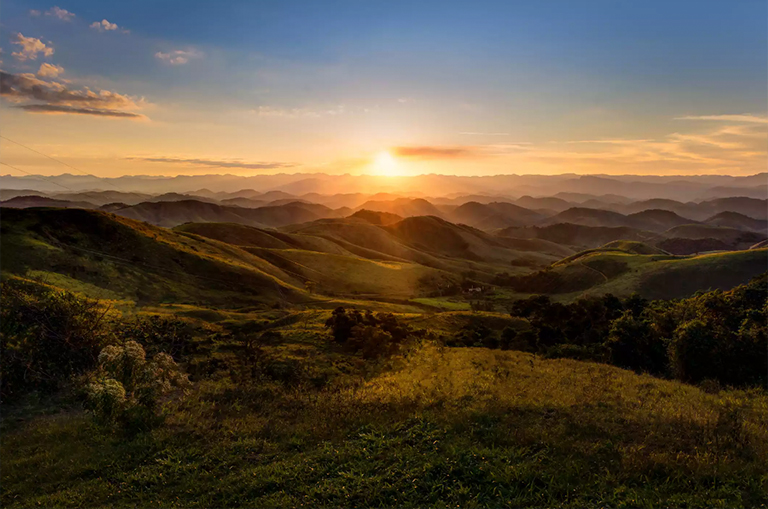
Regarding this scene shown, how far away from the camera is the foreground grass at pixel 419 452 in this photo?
9812mm

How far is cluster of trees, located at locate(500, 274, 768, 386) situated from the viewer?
2214cm

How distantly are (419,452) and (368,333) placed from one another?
20.8 m

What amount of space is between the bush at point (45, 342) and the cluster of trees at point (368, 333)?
1622 cm

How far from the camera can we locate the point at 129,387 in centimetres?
1628

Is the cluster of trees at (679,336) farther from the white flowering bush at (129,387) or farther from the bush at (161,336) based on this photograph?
the bush at (161,336)

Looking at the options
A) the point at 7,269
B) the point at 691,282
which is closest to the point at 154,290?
the point at 7,269

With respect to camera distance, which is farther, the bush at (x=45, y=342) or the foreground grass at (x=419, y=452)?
the bush at (x=45, y=342)

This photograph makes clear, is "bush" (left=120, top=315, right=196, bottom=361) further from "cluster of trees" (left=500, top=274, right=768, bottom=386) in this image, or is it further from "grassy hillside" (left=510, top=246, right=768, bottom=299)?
"grassy hillside" (left=510, top=246, right=768, bottom=299)

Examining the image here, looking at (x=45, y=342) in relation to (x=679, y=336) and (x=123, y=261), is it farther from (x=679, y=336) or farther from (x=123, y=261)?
(x=123, y=261)

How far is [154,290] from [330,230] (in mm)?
144610

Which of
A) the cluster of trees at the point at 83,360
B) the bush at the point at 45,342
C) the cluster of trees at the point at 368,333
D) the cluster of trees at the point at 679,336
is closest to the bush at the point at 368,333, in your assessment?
the cluster of trees at the point at 368,333

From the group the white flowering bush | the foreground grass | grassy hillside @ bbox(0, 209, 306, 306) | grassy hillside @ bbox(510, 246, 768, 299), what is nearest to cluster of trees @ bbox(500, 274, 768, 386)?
the foreground grass

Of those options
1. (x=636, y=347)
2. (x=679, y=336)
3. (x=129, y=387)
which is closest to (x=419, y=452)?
(x=129, y=387)

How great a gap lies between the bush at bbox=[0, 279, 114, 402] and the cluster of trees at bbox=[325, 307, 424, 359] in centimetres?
1622
